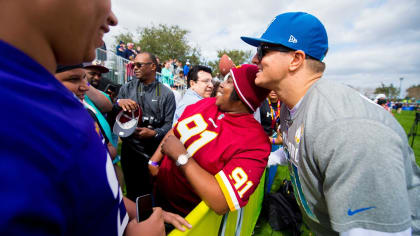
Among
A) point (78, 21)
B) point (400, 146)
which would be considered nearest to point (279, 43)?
point (400, 146)

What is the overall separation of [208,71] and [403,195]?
3693 mm

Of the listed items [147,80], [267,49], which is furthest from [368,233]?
[147,80]

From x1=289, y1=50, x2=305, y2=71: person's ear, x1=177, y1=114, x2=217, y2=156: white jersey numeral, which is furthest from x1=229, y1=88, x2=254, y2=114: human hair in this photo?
x1=289, y1=50, x2=305, y2=71: person's ear

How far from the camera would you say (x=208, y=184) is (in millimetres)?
1454

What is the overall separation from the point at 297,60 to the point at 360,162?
0.93 meters

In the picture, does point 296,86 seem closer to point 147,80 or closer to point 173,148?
point 173,148

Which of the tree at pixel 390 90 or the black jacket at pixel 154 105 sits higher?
the black jacket at pixel 154 105

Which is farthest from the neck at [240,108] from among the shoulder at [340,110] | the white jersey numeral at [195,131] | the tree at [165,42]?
the tree at [165,42]

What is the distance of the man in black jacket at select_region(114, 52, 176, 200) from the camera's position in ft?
11.4

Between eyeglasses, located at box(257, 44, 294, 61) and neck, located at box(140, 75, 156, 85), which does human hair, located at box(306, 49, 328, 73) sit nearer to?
eyeglasses, located at box(257, 44, 294, 61)

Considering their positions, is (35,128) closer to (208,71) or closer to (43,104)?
(43,104)

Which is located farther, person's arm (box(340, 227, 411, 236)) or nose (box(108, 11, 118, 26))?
person's arm (box(340, 227, 411, 236))

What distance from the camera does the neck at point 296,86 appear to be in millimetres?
1559

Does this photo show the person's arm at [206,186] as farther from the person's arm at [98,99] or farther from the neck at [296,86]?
the person's arm at [98,99]
